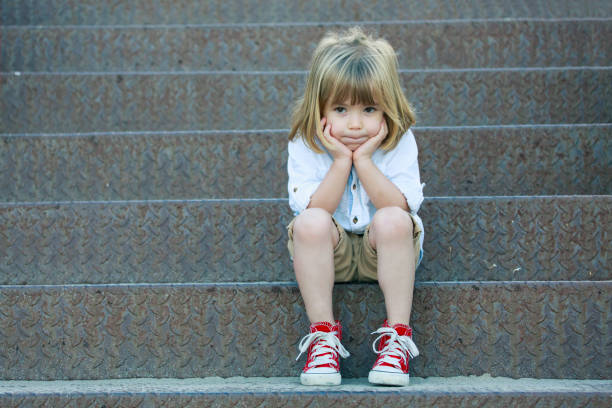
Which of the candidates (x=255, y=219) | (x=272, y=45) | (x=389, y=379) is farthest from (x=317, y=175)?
(x=272, y=45)

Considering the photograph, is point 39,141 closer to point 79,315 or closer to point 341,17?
point 79,315

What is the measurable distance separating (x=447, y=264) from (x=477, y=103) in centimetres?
83

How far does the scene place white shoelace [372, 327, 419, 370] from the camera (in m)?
2.05

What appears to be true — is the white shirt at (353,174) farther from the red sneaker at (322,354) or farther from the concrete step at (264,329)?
the red sneaker at (322,354)

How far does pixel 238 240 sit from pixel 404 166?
51 cm

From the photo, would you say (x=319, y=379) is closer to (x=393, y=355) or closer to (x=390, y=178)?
(x=393, y=355)

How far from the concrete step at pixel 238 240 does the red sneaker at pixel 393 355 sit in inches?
15.5

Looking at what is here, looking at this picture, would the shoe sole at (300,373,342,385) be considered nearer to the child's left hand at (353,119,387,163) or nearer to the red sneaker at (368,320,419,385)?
the red sneaker at (368,320,419,385)

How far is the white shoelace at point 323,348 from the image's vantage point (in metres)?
2.05

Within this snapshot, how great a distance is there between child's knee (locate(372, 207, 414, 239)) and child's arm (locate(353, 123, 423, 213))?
9 centimetres

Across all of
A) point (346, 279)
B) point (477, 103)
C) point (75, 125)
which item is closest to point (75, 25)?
point (75, 125)

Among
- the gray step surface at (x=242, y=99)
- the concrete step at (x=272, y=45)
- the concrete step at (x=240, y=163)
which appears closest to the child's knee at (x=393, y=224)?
the concrete step at (x=240, y=163)

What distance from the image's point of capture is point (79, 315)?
2230 mm

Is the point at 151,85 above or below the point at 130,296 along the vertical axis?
above
